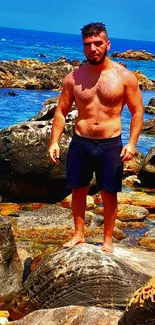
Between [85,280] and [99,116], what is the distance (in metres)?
1.81

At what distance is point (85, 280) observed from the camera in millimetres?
6848

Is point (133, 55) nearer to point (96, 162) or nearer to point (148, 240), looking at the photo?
point (148, 240)

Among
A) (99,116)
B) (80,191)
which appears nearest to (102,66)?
(99,116)

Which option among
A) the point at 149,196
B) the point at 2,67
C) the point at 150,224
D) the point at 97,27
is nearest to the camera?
the point at 97,27

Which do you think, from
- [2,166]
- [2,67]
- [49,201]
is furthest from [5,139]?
[2,67]

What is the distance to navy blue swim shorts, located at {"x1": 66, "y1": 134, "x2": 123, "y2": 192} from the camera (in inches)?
277

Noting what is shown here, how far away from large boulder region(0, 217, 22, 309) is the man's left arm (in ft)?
7.13

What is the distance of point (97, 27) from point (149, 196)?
7973 mm

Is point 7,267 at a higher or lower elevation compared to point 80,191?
lower

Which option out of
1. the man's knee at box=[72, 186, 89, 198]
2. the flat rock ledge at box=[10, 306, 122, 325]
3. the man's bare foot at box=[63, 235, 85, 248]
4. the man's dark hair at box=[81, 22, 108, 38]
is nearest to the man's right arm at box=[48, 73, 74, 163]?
the man's knee at box=[72, 186, 89, 198]

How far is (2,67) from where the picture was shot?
49.7 m

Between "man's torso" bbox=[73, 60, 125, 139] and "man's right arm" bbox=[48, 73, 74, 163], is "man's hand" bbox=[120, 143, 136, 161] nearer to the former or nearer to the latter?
"man's torso" bbox=[73, 60, 125, 139]

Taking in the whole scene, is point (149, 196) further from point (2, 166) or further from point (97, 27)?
point (97, 27)

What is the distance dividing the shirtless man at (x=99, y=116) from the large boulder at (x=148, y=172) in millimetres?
8999
